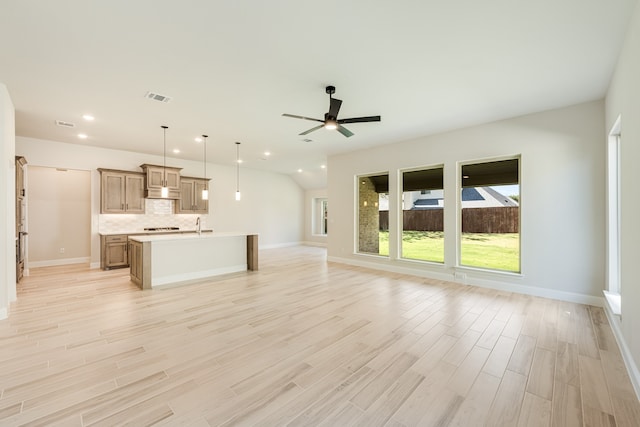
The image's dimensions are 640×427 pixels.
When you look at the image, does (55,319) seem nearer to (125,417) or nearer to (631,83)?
(125,417)

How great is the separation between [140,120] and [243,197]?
5081 millimetres

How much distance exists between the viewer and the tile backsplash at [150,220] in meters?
6.97

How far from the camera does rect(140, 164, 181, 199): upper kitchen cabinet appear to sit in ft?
23.5

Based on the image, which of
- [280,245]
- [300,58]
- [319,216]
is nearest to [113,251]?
[280,245]

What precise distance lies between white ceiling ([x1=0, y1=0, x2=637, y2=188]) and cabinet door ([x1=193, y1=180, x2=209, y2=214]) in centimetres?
330

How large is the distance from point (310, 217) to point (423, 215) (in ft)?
20.5

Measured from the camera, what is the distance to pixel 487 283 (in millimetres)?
5020

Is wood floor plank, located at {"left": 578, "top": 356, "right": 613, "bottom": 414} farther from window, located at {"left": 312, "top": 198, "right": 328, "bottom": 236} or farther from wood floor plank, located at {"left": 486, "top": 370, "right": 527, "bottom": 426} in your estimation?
window, located at {"left": 312, "top": 198, "right": 328, "bottom": 236}

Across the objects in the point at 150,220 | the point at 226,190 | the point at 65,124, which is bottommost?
the point at 150,220

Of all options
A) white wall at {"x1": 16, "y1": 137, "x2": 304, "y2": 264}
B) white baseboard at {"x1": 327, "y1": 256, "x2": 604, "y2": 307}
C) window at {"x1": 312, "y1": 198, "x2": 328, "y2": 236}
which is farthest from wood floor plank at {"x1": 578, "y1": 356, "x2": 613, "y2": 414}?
window at {"x1": 312, "y1": 198, "x2": 328, "y2": 236}

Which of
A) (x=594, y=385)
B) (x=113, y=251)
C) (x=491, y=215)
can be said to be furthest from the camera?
(x=113, y=251)

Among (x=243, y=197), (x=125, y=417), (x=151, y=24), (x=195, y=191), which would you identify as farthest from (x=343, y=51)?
(x=243, y=197)

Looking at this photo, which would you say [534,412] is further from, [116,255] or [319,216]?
[319,216]

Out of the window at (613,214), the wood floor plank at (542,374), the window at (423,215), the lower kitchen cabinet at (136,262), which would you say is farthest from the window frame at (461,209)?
the lower kitchen cabinet at (136,262)
